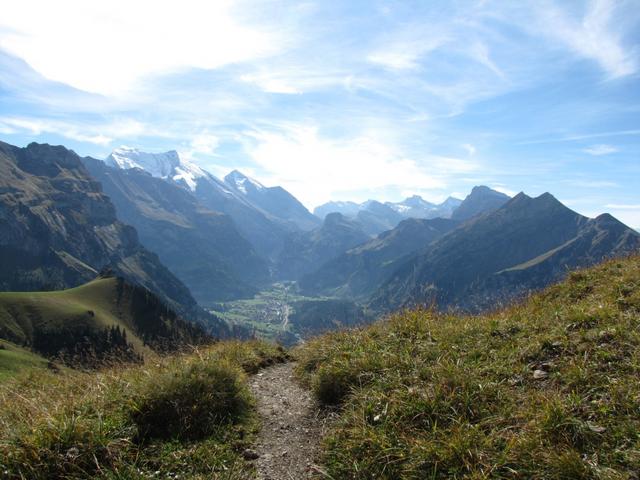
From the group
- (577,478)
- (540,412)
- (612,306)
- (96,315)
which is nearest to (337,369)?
(540,412)

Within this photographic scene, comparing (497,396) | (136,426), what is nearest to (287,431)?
(136,426)

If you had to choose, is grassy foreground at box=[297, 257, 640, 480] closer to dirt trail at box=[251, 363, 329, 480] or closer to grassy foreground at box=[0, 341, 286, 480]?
dirt trail at box=[251, 363, 329, 480]

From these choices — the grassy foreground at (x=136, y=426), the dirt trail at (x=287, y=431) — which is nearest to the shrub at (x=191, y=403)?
the grassy foreground at (x=136, y=426)

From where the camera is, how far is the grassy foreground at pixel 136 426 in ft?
21.0

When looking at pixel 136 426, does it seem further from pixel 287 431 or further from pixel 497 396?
pixel 497 396

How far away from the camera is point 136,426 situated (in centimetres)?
754

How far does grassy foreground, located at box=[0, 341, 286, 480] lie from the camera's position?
6387mm

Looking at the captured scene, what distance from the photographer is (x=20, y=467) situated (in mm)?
6102

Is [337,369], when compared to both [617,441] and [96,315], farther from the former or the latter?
[96,315]

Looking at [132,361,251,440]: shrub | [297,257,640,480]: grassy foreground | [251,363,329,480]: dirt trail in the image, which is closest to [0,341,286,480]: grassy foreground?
[132,361,251,440]: shrub

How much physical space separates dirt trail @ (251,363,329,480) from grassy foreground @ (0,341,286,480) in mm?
395

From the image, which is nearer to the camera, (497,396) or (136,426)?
(497,396)

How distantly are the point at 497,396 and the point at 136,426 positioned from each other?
6682 mm

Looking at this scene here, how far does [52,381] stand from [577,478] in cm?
1265
